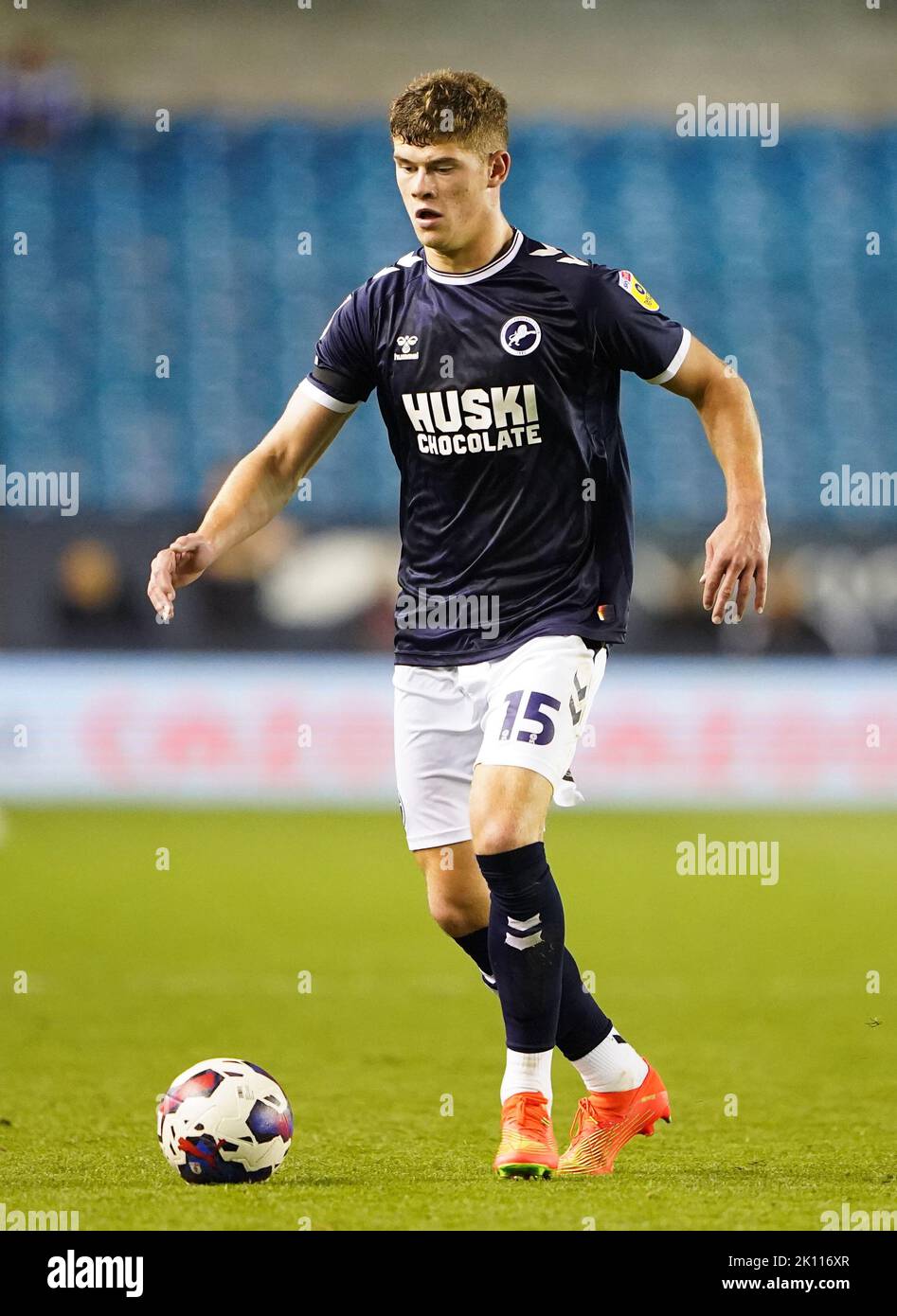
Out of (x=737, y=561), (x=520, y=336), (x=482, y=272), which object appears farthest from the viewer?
(x=482, y=272)

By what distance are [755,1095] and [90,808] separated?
993 centimetres

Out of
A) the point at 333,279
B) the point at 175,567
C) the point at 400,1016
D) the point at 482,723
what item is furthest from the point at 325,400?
the point at 333,279

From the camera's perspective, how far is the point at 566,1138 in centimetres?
562

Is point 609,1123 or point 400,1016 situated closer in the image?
point 609,1123

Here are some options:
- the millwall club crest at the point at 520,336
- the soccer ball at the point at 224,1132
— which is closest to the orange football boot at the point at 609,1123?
the soccer ball at the point at 224,1132

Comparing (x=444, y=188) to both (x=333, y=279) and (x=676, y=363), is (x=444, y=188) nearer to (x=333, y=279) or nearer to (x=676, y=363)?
(x=676, y=363)

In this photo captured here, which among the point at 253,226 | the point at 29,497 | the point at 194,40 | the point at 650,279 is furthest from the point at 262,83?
the point at 29,497

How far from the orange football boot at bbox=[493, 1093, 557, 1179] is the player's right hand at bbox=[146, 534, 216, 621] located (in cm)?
147

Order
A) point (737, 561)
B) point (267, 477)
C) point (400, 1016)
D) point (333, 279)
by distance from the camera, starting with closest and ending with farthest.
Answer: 1. point (737, 561)
2. point (267, 477)
3. point (400, 1016)
4. point (333, 279)

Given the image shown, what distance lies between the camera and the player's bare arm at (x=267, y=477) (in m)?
5.26

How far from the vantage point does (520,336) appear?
505cm

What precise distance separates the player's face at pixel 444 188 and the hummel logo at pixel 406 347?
0.81 feet

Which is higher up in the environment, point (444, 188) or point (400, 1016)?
point (444, 188)

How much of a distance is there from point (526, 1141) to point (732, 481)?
1.67m
